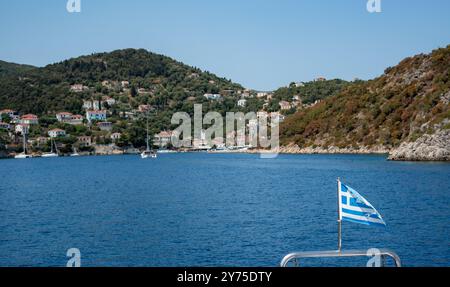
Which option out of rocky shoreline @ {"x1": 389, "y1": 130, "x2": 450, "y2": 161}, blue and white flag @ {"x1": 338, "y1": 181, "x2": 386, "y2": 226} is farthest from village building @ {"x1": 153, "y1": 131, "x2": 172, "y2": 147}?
blue and white flag @ {"x1": 338, "y1": 181, "x2": 386, "y2": 226}

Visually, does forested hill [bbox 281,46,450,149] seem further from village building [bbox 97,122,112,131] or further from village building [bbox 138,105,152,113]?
village building [bbox 138,105,152,113]

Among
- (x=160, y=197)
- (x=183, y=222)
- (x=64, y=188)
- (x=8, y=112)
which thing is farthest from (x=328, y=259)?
(x=8, y=112)

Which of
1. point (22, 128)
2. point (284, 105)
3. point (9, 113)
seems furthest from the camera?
point (284, 105)

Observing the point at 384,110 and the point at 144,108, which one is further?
the point at 144,108

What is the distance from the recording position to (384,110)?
10106cm

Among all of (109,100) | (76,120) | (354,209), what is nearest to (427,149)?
(354,209)

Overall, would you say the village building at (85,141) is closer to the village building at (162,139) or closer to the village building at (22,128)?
the village building at (22,128)

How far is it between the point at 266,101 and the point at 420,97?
95.9 metres

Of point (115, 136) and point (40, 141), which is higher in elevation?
point (115, 136)

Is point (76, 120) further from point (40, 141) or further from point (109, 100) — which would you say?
point (109, 100)

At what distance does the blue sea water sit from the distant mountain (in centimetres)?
4291

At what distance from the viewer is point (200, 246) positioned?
21.3 meters

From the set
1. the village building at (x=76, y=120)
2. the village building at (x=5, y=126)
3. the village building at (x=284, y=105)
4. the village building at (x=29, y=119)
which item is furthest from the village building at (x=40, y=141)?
the village building at (x=284, y=105)
